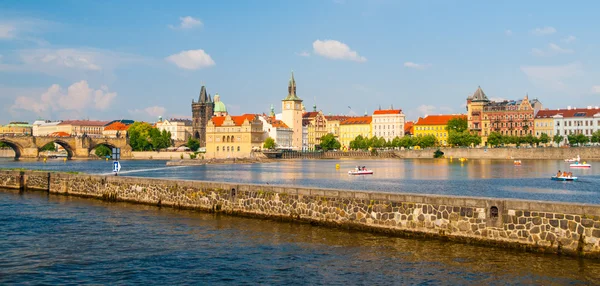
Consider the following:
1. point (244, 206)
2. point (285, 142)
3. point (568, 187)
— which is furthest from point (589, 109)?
point (244, 206)

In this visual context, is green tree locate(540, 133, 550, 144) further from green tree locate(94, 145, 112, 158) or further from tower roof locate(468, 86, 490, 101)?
green tree locate(94, 145, 112, 158)

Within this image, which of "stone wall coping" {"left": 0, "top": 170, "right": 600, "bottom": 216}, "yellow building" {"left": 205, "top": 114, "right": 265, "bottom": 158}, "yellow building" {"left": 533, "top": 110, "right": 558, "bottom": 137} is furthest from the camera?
"yellow building" {"left": 205, "top": 114, "right": 265, "bottom": 158}

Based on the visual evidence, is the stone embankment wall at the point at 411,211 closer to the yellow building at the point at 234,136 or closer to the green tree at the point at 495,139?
the green tree at the point at 495,139

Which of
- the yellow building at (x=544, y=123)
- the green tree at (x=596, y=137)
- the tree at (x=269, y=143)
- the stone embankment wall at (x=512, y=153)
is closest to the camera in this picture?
the stone embankment wall at (x=512, y=153)

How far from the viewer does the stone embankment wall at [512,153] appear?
137375 millimetres

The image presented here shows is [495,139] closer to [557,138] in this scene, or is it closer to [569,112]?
[557,138]

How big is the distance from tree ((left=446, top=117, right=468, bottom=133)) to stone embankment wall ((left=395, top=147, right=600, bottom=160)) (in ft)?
67.2

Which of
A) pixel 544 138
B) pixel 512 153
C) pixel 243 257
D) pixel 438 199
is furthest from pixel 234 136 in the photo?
pixel 243 257

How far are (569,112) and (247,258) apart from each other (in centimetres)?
16421

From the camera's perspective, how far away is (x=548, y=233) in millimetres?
20641

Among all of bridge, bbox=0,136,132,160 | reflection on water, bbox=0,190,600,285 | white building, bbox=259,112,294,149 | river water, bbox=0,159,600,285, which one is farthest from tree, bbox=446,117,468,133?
reflection on water, bbox=0,190,600,285

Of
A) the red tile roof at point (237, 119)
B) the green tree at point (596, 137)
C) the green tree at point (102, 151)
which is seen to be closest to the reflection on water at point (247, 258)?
the green tree at point (596, 137)

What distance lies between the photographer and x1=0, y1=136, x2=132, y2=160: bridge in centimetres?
17412

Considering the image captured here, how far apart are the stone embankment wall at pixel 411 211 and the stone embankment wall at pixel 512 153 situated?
4869 inches
